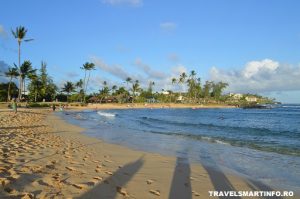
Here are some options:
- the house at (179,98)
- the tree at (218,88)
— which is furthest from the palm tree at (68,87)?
the tree at (218,88)

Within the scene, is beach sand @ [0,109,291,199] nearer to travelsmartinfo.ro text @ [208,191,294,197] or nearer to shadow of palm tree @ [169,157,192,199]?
shadow of palm tree @ [169,157,192,199]

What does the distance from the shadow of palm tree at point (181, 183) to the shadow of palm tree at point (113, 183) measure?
113 cm

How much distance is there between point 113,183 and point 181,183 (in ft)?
6.18

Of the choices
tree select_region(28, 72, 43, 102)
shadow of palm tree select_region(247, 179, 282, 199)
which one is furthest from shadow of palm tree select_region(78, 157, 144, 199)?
tree select_region(28, 72, 43, 102)

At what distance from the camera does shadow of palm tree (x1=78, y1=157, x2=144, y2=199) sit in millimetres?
5886

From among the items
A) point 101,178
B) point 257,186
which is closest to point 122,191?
point 101,178

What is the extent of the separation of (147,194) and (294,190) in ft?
13.8

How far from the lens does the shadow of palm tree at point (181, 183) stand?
263 inches

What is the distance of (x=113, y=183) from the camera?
22.7 feet

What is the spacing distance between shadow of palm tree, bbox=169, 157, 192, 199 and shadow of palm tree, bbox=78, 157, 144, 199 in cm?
113

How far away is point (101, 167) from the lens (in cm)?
865

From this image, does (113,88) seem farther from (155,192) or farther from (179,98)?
(155,192)

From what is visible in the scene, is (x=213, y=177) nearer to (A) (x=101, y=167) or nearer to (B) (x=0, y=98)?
(A) (x=101, y=167)

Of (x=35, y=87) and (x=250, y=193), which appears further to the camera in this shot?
(x=35, y=87)
